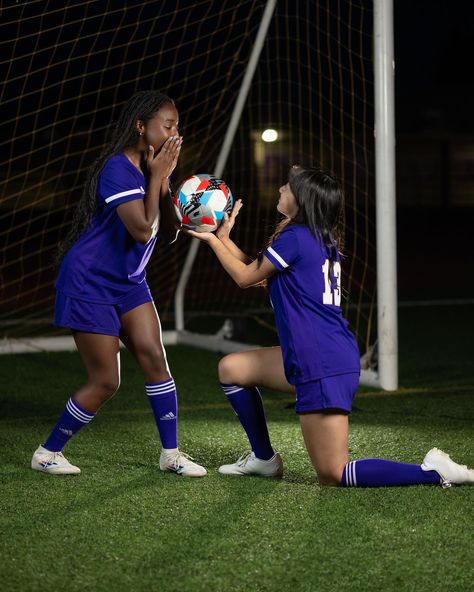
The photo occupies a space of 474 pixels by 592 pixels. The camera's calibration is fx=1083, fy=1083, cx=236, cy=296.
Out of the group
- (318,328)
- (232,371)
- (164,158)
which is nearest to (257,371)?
(232,371)

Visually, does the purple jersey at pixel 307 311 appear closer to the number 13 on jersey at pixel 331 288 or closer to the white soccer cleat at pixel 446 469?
the number 13 on jersey at pixel 331 288

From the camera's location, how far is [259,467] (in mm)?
4828

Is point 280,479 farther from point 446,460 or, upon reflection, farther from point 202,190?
point 202,190

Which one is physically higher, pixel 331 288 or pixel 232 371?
pixel 331 288

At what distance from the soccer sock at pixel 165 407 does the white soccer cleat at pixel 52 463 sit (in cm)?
43

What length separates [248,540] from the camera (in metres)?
3.88

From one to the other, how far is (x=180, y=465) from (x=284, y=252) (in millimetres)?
1119

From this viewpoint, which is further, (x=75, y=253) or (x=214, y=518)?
(x=75, y=253)

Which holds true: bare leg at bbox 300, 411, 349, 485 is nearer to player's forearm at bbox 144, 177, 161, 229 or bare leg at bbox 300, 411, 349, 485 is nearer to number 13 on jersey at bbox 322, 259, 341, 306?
number 13 on jersey at bbox 322, 259, 341, 306

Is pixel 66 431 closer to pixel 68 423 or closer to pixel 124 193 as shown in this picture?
pixel 68 423

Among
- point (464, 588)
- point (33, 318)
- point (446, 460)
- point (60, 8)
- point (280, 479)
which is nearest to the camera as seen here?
point (464, 588)

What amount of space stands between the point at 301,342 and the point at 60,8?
4.34 m

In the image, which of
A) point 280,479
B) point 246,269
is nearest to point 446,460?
point 280,479

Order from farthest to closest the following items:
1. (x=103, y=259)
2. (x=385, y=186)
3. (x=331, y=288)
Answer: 1. (x=385, y=186)
2. (x=103, y=259)
3. (x=331, y=288)
